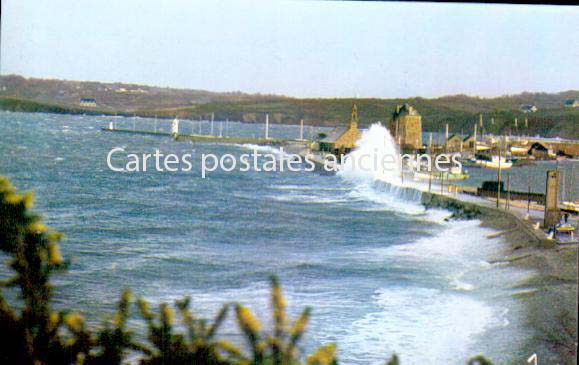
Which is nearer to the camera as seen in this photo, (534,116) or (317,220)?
(317,220)

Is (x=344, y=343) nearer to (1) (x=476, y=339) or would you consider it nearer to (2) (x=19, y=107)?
(1) (x=476, y=339)

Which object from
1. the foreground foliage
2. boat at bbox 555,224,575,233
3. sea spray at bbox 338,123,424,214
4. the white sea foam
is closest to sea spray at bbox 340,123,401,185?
sea spray at bbox 338,123,424,214

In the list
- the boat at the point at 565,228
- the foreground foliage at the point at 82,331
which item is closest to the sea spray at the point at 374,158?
the boat at the point at 565,228

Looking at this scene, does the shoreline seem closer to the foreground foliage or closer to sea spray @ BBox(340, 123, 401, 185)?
sea spray @ BBox(340, 123, 401, 185)

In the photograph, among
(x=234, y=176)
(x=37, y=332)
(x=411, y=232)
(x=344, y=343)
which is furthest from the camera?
(x=411, y=232)

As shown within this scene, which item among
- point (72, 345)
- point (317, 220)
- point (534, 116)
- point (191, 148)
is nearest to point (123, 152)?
point (191, 148)

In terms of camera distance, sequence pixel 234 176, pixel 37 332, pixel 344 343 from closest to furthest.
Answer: pixel 37 332 → pixel 344 343 → pixel 234 176

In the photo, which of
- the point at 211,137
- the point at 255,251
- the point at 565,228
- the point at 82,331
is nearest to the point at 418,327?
the point at 255,251
